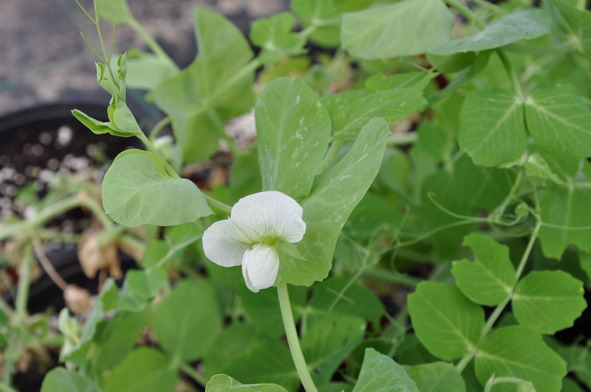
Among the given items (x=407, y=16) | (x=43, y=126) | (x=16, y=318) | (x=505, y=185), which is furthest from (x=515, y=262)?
(x=43, y=126)

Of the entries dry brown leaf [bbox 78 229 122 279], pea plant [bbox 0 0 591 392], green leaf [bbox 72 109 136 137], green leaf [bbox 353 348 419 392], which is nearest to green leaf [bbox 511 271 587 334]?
pea plant [bbox 0 0 591 392]

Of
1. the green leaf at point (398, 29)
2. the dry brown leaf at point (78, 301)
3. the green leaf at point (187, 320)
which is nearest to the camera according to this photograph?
the green leaf at point (398, 29)

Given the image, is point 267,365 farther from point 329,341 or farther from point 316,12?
point 316,12

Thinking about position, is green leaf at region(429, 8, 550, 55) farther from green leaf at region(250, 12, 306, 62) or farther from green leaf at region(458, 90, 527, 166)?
green leaf at region(250, 12, 306, 62)

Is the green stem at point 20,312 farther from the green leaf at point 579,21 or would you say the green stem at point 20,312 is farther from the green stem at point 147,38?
the green leaf at point 579,21

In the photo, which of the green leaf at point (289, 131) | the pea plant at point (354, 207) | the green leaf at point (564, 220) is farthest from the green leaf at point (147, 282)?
the green leaf at point (564, 220)

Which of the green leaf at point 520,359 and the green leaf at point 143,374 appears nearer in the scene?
the green leaf at point 520,359

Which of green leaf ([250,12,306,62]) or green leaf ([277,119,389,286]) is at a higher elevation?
green leaf ([277,119,389,286])
